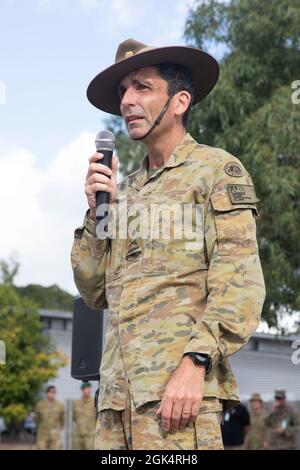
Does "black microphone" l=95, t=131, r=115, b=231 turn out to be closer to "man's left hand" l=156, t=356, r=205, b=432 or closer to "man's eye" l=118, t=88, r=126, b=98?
"man's eye" l=118, t=88, r=126, b=98

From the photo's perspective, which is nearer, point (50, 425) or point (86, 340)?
point (86, 340)

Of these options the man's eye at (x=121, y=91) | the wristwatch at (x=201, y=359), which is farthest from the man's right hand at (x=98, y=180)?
the wristwatch at (x=201, y=359)

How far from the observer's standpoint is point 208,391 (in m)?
3.34

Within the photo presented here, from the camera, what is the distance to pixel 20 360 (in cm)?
3638

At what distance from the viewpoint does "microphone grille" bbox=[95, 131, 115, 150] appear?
3.70 m

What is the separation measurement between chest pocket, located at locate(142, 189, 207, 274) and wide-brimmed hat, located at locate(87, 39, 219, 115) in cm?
55

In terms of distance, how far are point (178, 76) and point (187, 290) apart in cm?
89

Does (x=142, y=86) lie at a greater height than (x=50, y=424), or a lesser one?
lesser

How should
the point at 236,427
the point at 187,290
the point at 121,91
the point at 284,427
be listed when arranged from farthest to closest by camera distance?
the point at 236,427 < the point at 284,427 < the point at 121,91 < the point at 187,290

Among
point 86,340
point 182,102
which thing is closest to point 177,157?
point 182,102

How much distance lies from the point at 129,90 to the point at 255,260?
2.84 ft

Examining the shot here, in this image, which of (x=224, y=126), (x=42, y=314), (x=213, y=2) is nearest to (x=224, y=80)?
(x=224, y=126)

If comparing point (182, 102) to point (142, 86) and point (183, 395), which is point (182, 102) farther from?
point (183, 395)

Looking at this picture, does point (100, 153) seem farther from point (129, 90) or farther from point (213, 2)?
point (213, 2)
